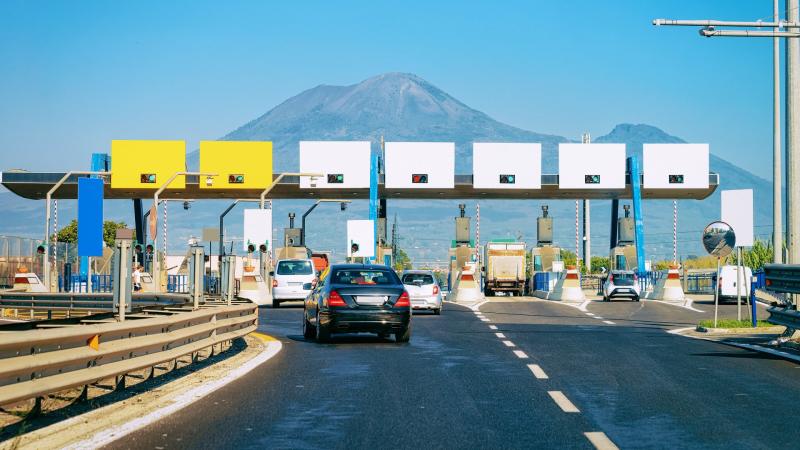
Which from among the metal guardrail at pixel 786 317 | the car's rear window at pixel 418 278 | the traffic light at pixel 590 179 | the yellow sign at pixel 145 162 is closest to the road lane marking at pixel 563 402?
the metal guardrail at pixel 786 317

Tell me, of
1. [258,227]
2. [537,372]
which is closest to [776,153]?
[537,372]

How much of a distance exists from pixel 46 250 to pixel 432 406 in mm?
35376

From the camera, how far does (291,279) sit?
40531 millimetres

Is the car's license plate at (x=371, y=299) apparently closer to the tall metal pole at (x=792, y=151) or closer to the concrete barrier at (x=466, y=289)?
the tall metal pole at (x=792, y=151)

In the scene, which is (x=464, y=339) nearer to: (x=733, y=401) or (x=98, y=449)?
(x=733, y=401)

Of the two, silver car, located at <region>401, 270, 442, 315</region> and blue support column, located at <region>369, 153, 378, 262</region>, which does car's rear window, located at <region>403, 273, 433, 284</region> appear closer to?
silver car, located at <region>401, 270, 442, 315</region>

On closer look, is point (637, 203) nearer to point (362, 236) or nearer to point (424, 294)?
point (362, 236)

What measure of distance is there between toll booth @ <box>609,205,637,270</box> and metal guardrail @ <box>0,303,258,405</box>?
53.7 meters

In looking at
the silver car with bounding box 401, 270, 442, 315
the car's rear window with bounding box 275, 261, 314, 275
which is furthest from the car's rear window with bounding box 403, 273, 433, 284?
the car's rear window with bounding box 275, 261, 314, 275

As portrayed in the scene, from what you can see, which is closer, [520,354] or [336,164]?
[520,354]

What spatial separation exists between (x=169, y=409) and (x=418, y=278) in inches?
961

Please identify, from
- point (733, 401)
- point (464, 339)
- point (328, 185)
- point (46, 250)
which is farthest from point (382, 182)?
point (733, 401)

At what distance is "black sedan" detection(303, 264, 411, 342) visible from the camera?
2097cm

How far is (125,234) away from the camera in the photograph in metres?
19.0
